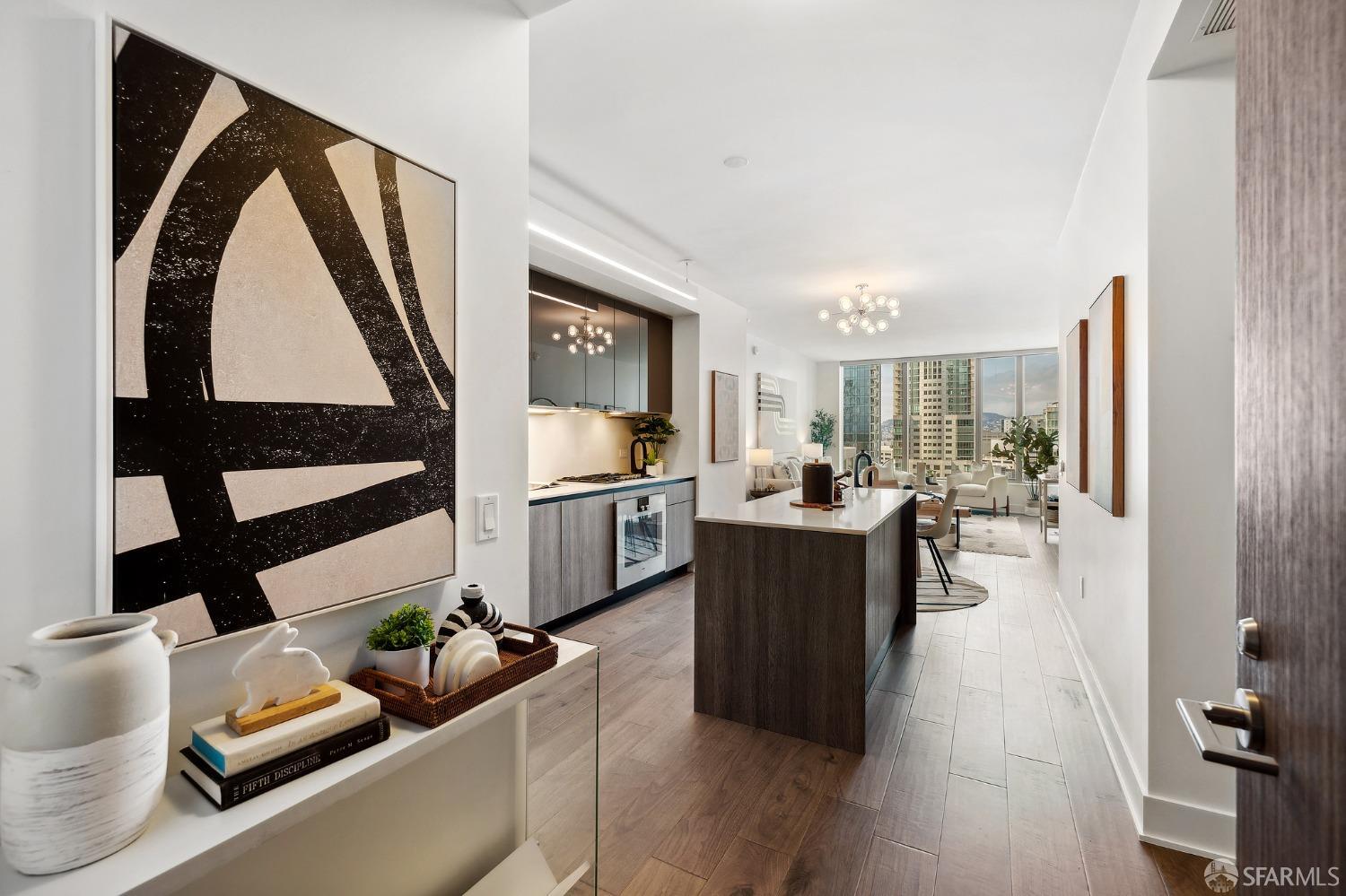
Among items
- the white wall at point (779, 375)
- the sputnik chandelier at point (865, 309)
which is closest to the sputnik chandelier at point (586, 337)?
the sputnik chandelier at point (865, 309)

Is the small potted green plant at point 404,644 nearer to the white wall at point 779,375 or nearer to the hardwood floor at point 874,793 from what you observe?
the hardwood floor at point 874,793

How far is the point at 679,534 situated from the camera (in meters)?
5.25

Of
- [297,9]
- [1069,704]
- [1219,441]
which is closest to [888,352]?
Answer: [1069,704]

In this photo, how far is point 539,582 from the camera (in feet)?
11.9

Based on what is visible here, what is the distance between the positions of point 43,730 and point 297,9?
1.18m

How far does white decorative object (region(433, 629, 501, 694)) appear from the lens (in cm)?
112

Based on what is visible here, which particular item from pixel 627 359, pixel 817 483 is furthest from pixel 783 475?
pixel 817 483

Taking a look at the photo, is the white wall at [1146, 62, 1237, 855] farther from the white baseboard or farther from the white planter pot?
the white planter pot

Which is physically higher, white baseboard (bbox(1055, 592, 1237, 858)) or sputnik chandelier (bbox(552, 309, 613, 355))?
sputnik chandelier (bbox(552, 309, 613, 355))

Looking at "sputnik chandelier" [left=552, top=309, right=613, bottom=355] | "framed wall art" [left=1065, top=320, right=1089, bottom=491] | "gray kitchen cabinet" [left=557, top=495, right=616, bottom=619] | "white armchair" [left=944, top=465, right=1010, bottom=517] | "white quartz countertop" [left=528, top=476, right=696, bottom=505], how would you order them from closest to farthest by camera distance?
"framed wall art" [left=1065, top=320, right=1089, bottom=491] < "white quartz countertop" [left=528, top=476, right=696, bottom=505] < "gray kitchen cabinet" [left=557, top=495, right=616, bottom=619] < "sputnik chandelier" [left=552, top=309, right=613, bottom=355] < "white armchair" [left=944, top=465, right=1010, bottom=517]

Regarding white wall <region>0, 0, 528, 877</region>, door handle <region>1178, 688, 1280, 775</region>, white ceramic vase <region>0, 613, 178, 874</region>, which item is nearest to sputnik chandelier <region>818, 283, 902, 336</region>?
white wall <region>0, 0, 528, 877</region>

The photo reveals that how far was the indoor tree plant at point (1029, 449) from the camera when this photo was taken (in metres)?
7.77

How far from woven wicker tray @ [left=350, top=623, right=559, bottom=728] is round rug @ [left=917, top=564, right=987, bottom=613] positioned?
373 centimetres

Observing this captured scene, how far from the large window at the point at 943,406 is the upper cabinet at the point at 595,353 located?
6.52 m
